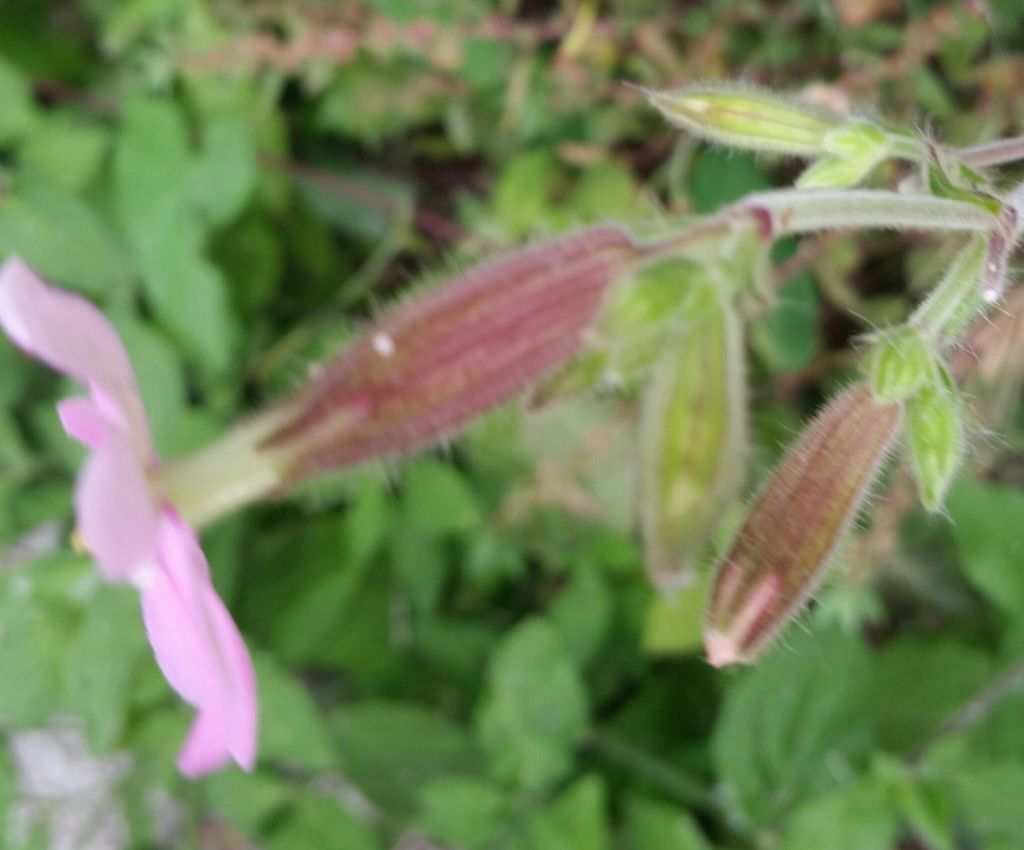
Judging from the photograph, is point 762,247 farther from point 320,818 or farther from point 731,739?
point 320,818

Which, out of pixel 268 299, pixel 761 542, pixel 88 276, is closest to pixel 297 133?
pixel 268 299

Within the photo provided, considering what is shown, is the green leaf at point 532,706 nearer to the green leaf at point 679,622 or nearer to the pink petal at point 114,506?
the green leaf at point 679,622

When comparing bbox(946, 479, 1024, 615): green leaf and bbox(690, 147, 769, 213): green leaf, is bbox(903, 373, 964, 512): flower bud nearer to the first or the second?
bbox(946, 479, 1024, 615): green leaf

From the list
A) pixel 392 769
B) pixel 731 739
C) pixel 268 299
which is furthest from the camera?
pixel 268 299

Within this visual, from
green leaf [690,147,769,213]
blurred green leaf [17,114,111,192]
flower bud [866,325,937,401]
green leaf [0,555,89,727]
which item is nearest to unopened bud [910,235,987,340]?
flower bud [866,325,937,401]

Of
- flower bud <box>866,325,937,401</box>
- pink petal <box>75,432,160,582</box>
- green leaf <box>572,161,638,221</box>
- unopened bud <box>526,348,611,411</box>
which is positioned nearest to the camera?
pink petal <box>75,432,160,582</box>

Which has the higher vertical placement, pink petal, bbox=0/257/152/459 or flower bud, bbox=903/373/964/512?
pink petal, bbox=0/257/152/459

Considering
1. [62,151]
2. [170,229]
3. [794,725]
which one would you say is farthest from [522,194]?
[794,725]
